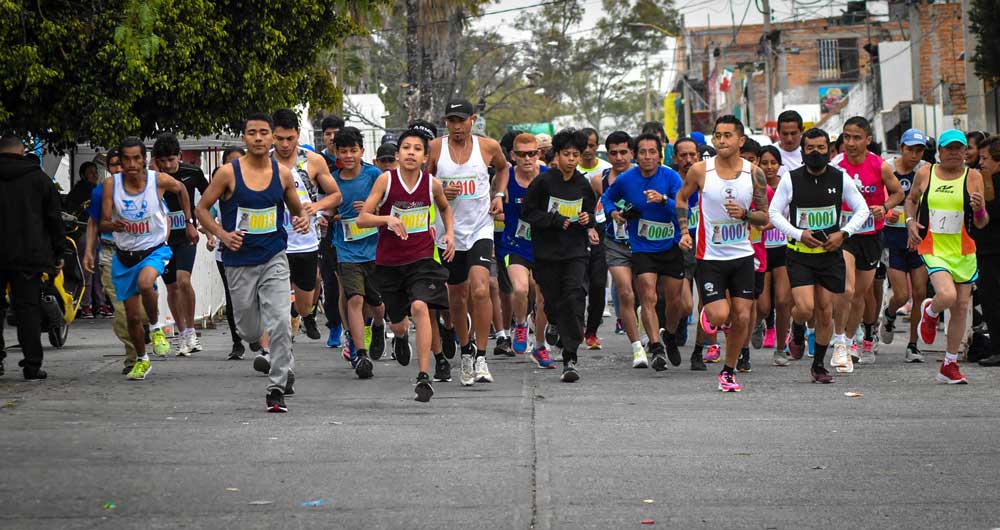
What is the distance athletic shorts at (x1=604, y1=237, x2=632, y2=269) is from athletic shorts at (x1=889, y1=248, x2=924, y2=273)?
238 centimetres

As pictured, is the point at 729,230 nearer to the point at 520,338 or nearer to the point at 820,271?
the point at 820,271

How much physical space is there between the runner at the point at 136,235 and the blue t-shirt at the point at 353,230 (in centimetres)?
Answer: 149

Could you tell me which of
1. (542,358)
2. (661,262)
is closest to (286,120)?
(542,358)

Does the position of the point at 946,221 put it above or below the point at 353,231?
below

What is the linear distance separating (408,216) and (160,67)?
9.70 meters

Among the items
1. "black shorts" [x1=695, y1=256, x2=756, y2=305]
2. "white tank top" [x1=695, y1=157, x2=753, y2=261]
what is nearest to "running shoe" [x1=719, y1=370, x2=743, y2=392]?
"black shorts" [x1=695, y1=256, x2=756, y2=305]

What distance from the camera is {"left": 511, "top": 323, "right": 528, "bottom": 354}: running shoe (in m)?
14.6

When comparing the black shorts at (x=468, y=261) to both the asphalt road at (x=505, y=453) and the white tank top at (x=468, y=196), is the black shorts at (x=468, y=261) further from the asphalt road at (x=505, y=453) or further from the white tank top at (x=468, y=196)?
the asphalt road at (x=505, y=453)

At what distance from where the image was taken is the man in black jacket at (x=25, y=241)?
1193cm

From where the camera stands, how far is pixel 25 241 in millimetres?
11945

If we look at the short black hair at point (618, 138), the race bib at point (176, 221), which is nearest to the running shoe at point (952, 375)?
the short black hair at point (618, 138)

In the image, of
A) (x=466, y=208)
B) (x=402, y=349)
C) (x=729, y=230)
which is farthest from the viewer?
(x=466, y=208)

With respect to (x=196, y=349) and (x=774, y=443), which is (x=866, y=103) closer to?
(x=196, y=349)

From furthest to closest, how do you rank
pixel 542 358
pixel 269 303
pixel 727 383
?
pixel 542 358, pixel 727 383, pixel 269 303
